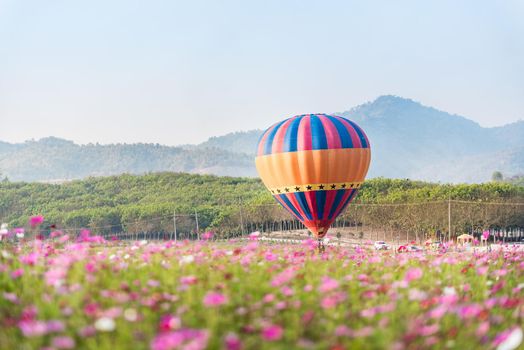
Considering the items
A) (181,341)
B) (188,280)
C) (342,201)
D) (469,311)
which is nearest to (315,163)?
(342,201)

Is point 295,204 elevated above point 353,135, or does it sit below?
below

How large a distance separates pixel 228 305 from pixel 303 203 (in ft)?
101

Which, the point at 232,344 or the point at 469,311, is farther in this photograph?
the point at 469,311

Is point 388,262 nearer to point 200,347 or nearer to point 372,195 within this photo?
point 200,347

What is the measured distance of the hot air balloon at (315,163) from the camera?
37.9m

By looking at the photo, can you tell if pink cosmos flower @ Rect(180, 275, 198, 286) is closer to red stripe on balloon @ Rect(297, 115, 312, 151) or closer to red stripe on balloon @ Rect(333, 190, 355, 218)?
red stripe on balloon @ Rect(297, 115, 312, 151)

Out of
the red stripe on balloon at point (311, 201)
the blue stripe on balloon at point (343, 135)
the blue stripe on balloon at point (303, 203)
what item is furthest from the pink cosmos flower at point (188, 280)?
the blue stripe on balloon at point (343, 135)

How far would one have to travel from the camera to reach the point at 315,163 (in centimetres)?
3791

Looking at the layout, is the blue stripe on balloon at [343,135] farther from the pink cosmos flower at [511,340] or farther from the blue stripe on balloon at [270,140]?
the pink cosmos flower at [511,340]

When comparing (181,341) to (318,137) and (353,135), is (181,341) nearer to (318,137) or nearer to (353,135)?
(318,137)

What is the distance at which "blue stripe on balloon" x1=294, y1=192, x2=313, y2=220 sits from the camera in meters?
38.5

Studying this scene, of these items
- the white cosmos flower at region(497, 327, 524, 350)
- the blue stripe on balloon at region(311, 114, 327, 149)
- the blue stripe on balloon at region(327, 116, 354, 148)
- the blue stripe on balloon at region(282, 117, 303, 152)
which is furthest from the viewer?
the blue stripe on balloon at region(327, 116, 354, 148)

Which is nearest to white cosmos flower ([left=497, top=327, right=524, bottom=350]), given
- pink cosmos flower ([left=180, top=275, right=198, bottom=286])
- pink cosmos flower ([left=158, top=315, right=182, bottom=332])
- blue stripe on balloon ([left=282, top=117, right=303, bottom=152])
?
pink cosmos flower ([left=158, top=315, right=182, bottom=332])

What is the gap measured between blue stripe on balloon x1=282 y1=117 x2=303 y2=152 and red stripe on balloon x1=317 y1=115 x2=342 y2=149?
4.78 ft
